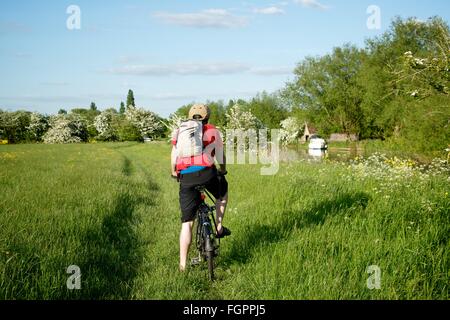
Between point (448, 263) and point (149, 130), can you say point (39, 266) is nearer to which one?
point (448, 263)

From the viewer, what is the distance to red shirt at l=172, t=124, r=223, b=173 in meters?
4.97

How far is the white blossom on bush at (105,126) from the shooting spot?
90188 mm

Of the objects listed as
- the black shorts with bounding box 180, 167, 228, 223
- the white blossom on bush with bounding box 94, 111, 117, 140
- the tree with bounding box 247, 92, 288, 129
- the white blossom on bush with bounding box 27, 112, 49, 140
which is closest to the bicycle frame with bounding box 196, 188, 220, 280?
the black shorts with bounding box 180, 167, 228, 223

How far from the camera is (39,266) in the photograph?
446cm

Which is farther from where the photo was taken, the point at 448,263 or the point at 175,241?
the point at 175,241

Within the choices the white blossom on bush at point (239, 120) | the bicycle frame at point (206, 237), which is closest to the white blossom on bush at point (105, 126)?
the white blossom on bush at point (239, 120)

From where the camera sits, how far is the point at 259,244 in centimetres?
580

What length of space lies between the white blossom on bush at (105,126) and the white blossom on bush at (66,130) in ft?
12.2

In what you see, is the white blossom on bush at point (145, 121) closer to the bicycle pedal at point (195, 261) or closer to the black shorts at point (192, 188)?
the bicycle pedal at point (195, 261)
